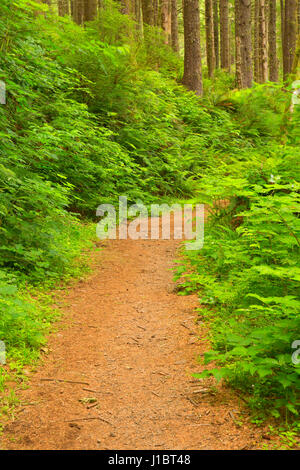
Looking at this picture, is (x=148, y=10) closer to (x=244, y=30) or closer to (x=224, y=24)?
(x=244, y=30)

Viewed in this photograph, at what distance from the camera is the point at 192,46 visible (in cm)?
1630

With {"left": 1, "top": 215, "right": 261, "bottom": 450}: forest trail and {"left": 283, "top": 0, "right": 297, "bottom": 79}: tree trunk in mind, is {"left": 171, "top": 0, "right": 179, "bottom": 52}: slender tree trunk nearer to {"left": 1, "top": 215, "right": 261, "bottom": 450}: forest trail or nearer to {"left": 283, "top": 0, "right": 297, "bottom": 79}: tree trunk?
{"left": 283, "top": 0, "right": 297, "bottom": 79}: tree trunk

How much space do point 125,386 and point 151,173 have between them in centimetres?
→ 868

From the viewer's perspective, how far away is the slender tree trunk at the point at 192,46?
15992 mm

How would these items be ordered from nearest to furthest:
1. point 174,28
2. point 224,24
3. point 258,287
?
point 258,287
point 224,24
point 174,28

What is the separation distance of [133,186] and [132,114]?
2.85 meters

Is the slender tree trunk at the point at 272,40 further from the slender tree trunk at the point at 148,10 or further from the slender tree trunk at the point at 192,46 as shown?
the slender tree trunk at the point at 192,46

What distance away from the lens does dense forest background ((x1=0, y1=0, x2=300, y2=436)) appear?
13.5 ft

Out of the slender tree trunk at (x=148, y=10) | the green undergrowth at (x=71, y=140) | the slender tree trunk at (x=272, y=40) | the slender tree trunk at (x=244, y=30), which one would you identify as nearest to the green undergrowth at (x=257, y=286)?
the green undergrowth at (x=71, y=140)

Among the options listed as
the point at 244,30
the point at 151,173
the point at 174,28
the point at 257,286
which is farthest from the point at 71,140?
the point at 174,28

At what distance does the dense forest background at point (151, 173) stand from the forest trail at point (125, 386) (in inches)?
10.2

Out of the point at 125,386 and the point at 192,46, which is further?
the point at 192,46

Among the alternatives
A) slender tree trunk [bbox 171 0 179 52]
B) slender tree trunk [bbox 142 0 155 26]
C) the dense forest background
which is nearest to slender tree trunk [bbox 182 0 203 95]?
the dense forest background

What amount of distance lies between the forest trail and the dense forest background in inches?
10.2
